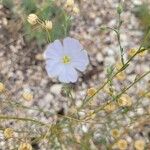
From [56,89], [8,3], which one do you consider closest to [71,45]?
[56,89]

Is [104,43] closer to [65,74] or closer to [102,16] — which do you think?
[102,16]

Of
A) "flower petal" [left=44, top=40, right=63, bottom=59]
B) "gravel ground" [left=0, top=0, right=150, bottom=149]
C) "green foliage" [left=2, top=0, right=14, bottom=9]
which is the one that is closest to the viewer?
"flower petal" [left=44, top=40, right=63, bottom=59]

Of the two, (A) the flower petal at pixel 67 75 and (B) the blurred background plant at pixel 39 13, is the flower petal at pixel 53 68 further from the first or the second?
(B) the blurred background plant at pixel 39 13

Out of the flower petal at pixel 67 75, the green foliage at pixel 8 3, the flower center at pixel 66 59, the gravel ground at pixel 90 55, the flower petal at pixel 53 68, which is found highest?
the green foliage at pixel 8 3

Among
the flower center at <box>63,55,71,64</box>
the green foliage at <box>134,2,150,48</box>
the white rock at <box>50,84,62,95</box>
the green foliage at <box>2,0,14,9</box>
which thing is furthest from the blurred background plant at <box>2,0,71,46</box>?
the flower center at <box>63,55,71,64</box>

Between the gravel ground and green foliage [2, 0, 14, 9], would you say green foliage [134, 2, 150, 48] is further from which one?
green foliage [2, 0, 14, 9]

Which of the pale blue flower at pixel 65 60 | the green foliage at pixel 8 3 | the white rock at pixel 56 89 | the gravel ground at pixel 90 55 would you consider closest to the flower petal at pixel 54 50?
the pale blue flower at pixel 65 60

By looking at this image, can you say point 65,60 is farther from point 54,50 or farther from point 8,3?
point 8,3
